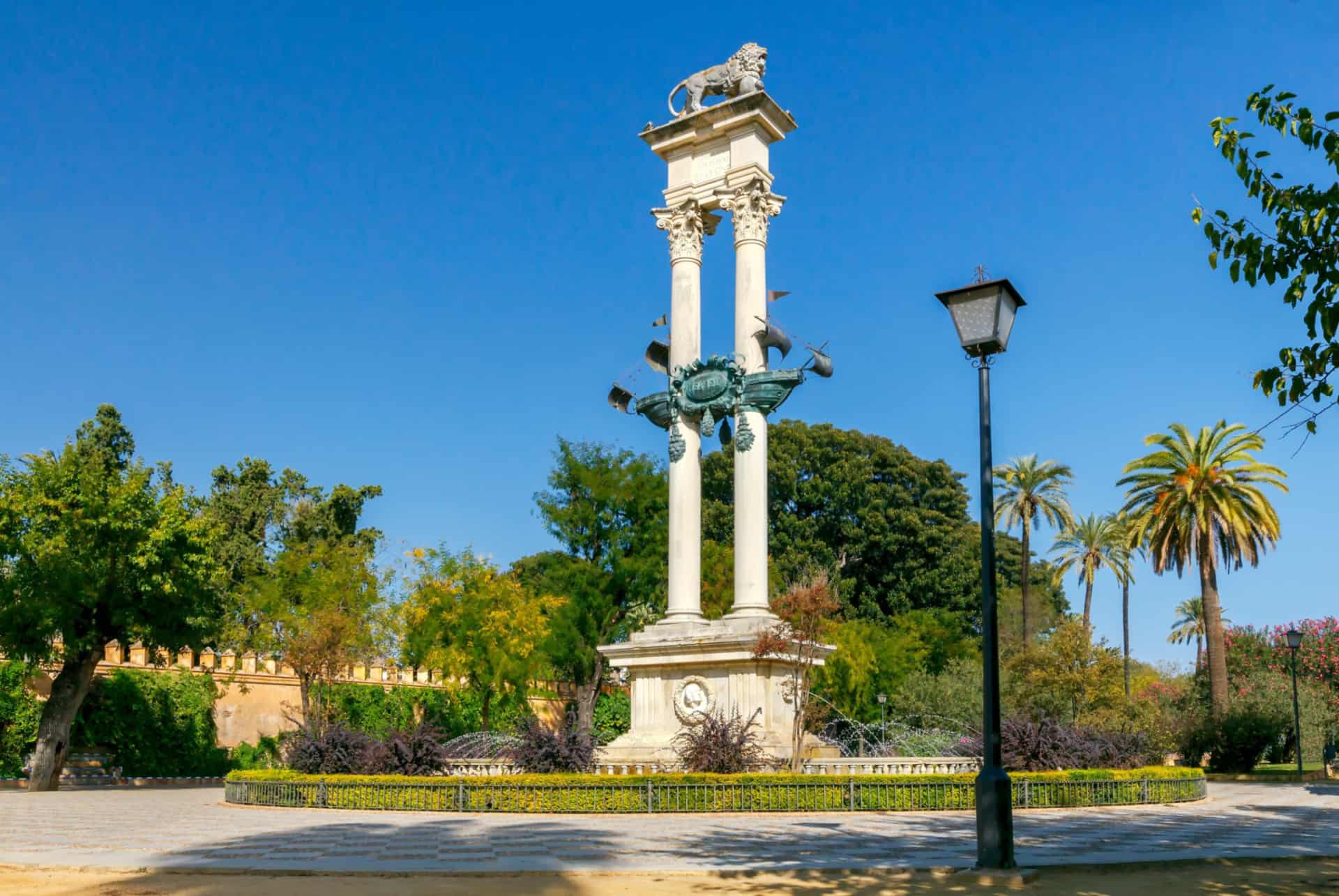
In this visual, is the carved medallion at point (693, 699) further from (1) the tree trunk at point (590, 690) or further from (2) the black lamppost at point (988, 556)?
(1) the tree trunk at point (590, 690)

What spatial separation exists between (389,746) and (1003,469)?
1678 inches

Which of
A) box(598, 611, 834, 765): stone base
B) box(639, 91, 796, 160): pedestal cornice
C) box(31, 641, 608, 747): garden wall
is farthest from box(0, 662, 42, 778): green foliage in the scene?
box(639, 91, 796, 160): pedestal cornice

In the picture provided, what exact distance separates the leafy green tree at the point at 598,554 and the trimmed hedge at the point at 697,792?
25.4m

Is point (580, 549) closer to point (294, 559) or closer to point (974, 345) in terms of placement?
point (294, 559)

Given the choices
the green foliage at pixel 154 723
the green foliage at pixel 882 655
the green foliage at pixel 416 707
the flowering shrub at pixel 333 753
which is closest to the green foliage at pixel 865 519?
the green foliage at pixel 882 655

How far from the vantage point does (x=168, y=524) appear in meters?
30.6

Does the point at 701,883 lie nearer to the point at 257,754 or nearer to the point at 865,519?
the point at 257,754

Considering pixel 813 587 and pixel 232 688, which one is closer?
pixel 813 587

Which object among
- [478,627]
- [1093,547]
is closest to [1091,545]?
[1093,547]

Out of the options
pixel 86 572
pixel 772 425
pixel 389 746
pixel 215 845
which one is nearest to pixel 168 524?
pixel 86 572

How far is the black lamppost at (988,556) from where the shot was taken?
10227 millimetres

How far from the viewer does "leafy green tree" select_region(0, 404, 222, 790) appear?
95.5ft

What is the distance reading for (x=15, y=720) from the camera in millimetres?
33688

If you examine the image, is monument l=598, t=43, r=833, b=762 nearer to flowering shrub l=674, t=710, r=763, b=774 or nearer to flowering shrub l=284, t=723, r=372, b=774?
flowering shrub l=674, t=710, r=763, b=774
